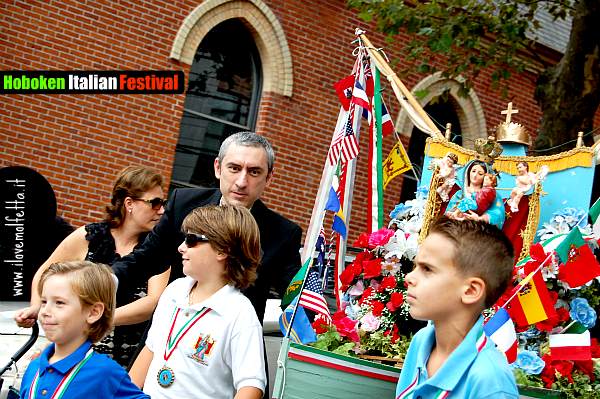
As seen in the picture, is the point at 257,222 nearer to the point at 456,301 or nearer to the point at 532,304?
the point at 456,301

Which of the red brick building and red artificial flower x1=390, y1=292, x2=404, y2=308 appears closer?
red artificial flower x1=390, y1=292, x2=404, y2=308

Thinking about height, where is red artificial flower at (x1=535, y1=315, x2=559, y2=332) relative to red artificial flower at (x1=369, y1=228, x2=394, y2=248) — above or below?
below

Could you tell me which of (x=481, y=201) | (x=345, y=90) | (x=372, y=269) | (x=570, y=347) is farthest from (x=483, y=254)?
(x=345, y=90)

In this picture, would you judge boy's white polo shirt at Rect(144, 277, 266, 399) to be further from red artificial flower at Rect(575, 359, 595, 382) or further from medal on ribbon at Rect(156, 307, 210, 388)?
red artificial flower at Rect(575, 359, 595, 382)

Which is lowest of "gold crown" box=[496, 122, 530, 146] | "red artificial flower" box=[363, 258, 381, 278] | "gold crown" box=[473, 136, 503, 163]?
"red artificial flower" box=[363, 258, 381, 278]

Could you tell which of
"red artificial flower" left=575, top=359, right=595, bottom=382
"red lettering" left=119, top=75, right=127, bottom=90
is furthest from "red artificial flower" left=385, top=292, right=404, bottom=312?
"red lettering" left=119, top=75, right=127, bottom=90

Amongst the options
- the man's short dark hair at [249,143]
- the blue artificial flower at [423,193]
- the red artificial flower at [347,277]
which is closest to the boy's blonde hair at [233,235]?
the man's short dark hair at [249,143]

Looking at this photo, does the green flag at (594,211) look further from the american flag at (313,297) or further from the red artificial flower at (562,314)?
the american flag at (313,297)

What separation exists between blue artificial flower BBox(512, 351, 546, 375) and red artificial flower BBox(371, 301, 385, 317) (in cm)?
70

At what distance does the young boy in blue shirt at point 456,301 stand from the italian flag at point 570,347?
1343 mm

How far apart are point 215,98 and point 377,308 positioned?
7.63 meters

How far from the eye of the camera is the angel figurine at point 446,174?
15.5ft

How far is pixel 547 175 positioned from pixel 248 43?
7305mm

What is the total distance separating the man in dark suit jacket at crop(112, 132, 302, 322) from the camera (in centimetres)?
342
